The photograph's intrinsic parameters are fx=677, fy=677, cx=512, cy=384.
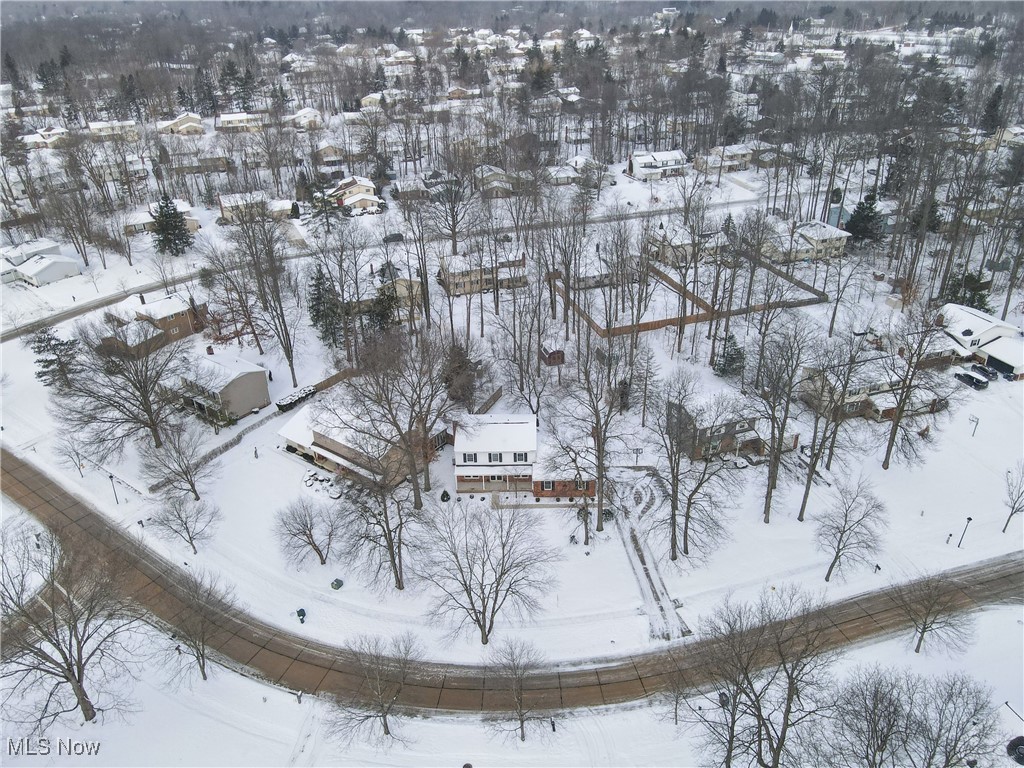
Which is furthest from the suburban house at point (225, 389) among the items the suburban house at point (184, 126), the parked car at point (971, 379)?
the suburban house at point (184, 126)

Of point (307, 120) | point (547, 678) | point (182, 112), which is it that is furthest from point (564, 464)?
point (182, 112)

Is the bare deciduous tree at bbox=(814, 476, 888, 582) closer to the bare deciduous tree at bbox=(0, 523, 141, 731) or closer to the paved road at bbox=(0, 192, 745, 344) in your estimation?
the bare deciduous tree at bbox=(0, 523, 141, 731)

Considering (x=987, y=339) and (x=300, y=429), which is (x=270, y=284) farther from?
(x=987, y=339)

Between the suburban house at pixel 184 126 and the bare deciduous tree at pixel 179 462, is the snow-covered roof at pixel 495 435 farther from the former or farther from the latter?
the suburban house at pixel 184 126

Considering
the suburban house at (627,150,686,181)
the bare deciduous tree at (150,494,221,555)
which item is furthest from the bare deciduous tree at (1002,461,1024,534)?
the suburban house at (627,150,686,181)

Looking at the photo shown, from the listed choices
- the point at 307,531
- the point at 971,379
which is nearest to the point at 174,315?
the point at 307,531

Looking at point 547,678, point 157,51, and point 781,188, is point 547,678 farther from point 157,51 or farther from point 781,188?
point 157,51
